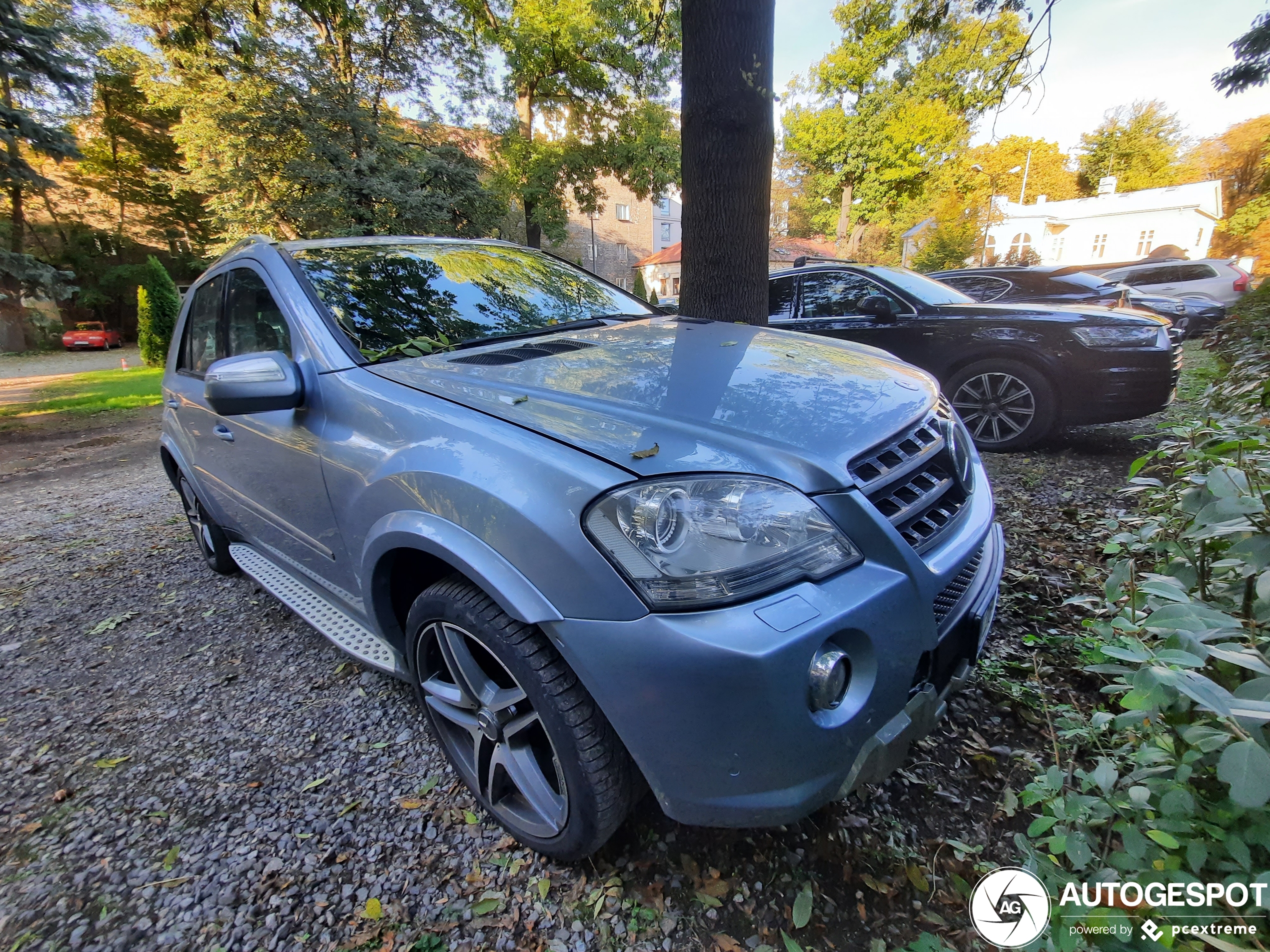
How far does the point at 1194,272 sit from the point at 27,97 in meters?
20.9

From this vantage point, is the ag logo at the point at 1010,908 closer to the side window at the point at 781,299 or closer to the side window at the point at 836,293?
the side window at the point at 836,293

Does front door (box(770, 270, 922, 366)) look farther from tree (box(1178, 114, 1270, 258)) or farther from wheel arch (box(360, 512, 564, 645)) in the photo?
tree (box(1178, 114, 1270, 258))

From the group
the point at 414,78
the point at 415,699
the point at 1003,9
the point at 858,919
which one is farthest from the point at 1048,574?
the point at 414,78

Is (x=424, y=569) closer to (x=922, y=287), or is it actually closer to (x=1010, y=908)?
(x=1010, y=908)

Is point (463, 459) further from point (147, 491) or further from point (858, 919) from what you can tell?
point (147, 491)

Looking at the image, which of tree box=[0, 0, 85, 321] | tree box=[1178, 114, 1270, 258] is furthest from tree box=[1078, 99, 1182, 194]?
tree box=[0, 0, 85, 321]

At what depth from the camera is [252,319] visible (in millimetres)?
2529

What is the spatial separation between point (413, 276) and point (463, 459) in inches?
53.9

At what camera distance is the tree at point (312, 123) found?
11.3 metres

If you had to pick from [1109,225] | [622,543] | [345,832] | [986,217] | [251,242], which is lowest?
[345,832]

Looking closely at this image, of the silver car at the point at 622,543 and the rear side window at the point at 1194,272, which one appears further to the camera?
the rear side window at the point at 1194,272

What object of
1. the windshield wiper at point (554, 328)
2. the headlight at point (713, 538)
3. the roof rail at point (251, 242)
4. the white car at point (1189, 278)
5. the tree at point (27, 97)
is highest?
the tree at point (27, 97)

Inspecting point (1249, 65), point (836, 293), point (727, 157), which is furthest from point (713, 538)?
point (1249, 65)

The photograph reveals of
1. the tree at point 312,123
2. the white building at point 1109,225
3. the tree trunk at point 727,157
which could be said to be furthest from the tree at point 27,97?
the white building at point 1109,225
